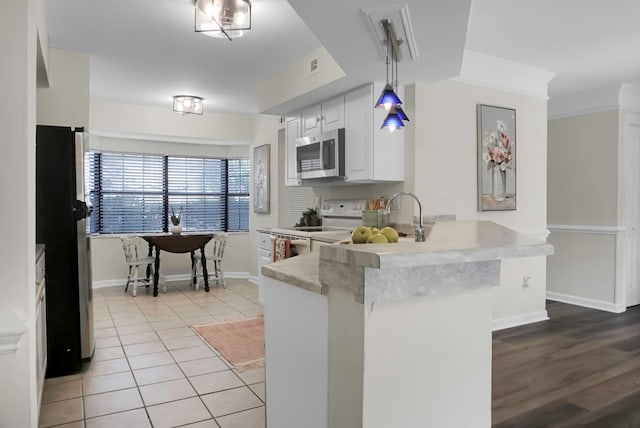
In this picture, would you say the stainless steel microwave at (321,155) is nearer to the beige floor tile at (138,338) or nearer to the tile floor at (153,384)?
the tile floor at (153,384)

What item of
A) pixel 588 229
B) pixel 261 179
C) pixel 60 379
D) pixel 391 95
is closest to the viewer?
pixel 391 95

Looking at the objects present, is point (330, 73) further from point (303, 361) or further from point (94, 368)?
point (94, 368)

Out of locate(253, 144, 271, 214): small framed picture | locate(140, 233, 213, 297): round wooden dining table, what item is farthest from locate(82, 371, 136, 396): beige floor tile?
locate(253, 144, 271, 214): small framed picture

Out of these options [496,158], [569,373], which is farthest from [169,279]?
[569,373]

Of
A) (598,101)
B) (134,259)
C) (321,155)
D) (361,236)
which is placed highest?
(598,101)

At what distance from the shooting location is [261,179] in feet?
21.1

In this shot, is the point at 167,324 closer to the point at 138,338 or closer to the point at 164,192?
the point at 138,338

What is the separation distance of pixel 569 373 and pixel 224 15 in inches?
133

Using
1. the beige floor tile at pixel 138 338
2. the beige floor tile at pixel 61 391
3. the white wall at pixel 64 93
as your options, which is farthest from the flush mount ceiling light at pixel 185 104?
the beige floor tile at pixel 61 391

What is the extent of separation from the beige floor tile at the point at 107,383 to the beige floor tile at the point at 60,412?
0.46ft

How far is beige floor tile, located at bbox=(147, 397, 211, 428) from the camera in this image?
2417 millimetres

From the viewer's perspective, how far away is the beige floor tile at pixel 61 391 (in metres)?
2.74

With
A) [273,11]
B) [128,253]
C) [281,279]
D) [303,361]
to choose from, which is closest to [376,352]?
[303,361]

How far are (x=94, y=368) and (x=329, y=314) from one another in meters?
2.66
